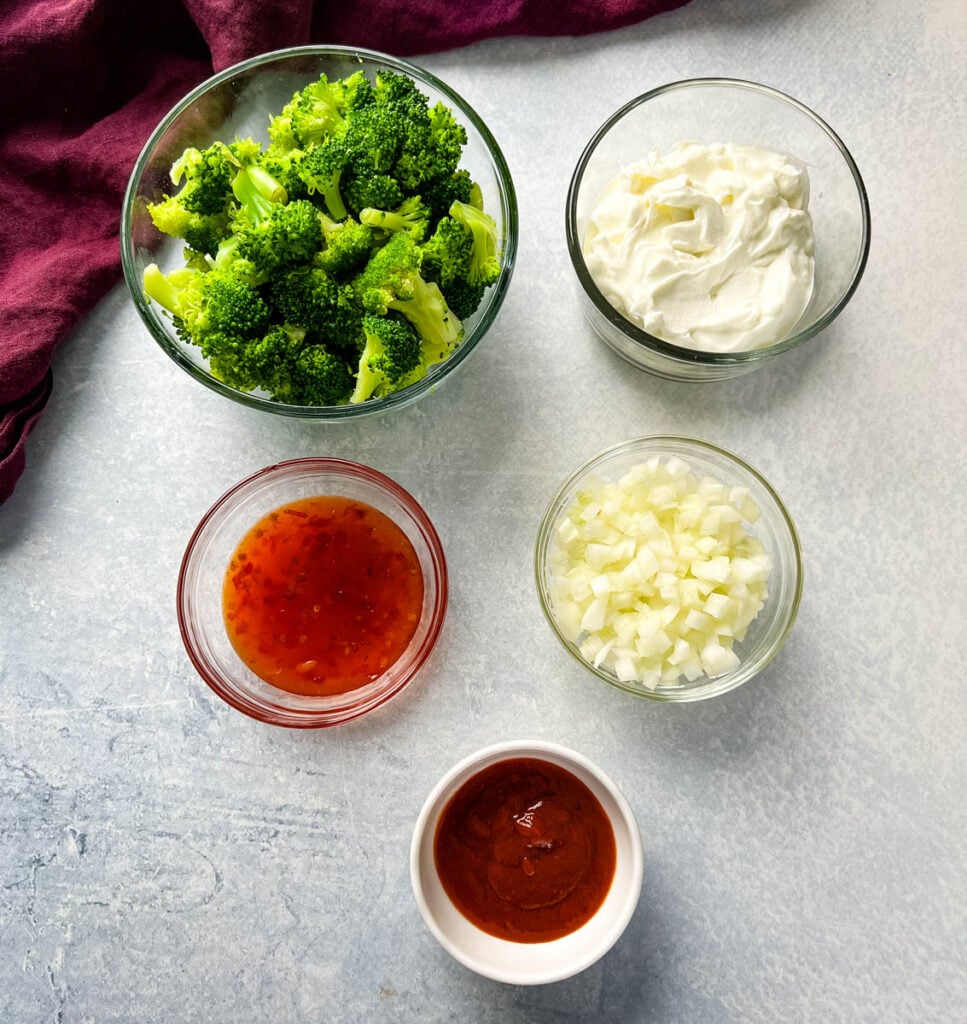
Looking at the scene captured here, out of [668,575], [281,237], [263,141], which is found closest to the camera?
[281,237]

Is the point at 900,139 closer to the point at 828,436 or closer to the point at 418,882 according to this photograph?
the point at 828,436

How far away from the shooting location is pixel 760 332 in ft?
5.77

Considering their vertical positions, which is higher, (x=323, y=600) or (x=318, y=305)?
(x=318, y=305)

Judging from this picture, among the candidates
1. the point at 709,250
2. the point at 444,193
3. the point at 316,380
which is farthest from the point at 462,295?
the point at 709,250

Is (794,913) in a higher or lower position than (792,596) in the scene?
lower

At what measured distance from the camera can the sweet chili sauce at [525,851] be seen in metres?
1.76

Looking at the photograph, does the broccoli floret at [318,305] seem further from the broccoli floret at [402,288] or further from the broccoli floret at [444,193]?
the broccoli floret at [444,193]

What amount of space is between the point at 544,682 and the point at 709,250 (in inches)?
38.0

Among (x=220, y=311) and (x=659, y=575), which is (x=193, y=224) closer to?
(x=220, y=311)

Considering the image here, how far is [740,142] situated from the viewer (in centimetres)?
195

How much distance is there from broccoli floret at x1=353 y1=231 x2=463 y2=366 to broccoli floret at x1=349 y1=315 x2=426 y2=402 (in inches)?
1.0

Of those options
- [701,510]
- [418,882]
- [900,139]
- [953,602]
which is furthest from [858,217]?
[418,882]

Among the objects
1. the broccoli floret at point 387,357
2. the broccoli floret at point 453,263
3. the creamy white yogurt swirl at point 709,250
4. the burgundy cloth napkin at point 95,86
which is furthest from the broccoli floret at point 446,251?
the burgundy cloth napkin at point 95,86

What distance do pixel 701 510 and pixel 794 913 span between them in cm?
91
